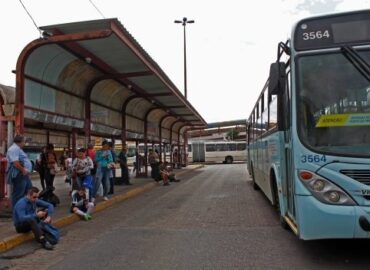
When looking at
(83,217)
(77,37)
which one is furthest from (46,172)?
(77,37)

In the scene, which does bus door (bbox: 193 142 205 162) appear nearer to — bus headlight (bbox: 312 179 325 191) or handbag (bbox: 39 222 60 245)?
handbag (bbox: 39 222 60 245)

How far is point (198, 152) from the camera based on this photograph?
53125 mm

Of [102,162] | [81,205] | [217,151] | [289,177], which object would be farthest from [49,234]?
[217,151]

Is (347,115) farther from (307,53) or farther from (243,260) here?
(243,260)

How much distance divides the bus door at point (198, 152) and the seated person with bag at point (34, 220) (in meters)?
44.9

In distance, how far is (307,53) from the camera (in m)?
6.28

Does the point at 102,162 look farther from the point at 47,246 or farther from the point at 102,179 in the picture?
the point at 47,246

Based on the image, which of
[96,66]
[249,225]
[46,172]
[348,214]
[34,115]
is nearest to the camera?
[348,214]

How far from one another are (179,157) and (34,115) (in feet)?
88.9

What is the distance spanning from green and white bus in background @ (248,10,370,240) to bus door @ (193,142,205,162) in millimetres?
46307

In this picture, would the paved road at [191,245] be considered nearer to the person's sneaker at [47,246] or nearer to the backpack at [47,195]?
the person's sneaker at [47,246]

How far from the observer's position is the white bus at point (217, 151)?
52250 millimetres

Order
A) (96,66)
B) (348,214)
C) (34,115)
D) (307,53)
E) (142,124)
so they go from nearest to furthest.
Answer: (348,214), (307,53), (34,115), (96,66), (142,124)

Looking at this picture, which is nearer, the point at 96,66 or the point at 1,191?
the point at 1,191
